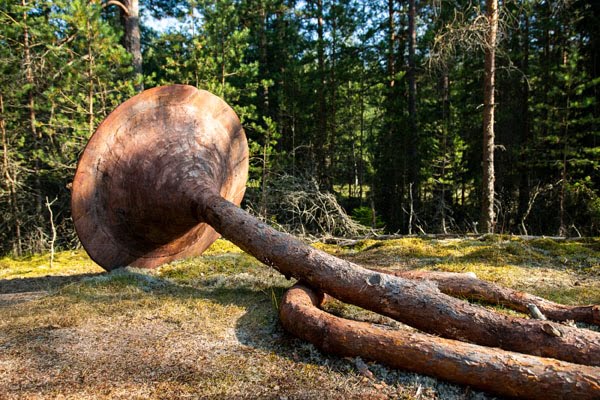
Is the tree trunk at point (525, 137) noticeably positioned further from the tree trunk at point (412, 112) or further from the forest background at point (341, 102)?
the tree trunk at point (412, 112)

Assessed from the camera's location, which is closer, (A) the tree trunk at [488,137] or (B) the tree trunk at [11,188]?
(A) the tree trunk at [488,137]

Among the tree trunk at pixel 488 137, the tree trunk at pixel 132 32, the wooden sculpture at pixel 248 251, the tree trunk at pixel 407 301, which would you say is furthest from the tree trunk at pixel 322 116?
the tree trunk at pixel 407 301

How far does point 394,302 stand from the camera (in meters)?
2.89

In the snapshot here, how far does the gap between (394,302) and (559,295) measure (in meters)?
2.23

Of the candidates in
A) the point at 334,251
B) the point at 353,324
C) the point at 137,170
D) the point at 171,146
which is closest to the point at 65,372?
the point at 353,324

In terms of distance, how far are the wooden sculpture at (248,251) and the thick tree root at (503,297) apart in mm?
22

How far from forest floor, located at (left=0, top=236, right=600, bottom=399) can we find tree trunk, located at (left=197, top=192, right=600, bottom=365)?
0.39 metres

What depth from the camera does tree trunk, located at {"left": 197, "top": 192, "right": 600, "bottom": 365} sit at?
7.67 ft

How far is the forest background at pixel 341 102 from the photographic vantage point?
27.7ft

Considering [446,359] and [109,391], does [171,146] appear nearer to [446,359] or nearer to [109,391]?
[109,391]

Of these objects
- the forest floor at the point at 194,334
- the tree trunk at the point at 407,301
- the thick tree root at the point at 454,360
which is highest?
the tree trunk at the point at 407,301

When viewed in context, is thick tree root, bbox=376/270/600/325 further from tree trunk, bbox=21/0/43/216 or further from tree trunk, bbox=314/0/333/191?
tree trunk, bbox=314/0/333/191

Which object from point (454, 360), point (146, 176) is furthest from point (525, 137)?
point (454, 360)

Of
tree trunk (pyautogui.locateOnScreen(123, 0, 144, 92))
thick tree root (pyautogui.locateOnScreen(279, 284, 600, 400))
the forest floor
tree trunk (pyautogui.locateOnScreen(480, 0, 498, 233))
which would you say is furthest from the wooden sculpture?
tree trunk (pyautogui.locateOnScreen(480, 0, 498, 233))
